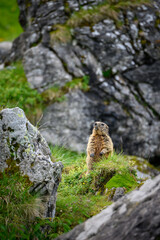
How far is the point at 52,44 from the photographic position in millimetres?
12570

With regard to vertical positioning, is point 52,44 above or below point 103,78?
above

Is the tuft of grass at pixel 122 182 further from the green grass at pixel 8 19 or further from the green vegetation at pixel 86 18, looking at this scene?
the green grass at pixel 8 19

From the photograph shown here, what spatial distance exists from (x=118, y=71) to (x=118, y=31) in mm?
2012

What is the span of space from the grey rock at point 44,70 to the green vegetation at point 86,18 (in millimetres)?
808

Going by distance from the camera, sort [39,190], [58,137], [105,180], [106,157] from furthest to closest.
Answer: [58,137] < [106,157] < [105,180] < [39,190]

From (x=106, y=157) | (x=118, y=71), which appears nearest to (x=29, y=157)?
(x=106, y=157)

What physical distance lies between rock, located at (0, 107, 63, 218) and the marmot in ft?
7.42

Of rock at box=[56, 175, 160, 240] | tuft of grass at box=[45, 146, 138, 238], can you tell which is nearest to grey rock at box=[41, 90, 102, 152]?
tuft of grass at box=[45, 146, 138, 238]

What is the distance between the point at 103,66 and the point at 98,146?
627 cm

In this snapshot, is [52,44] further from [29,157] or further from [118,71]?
[29,157]

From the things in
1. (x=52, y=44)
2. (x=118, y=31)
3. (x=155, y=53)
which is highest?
(x=52, y=44)

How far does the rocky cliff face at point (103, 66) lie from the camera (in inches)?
476

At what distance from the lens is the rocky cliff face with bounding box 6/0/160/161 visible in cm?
1209

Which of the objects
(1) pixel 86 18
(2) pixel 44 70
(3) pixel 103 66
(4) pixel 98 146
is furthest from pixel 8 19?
(4) pixel 98 146
